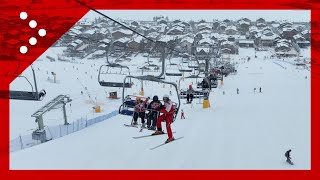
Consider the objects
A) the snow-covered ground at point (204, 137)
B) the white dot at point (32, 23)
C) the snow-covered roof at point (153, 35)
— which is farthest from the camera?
the snow-covered roof at point (153, 35)

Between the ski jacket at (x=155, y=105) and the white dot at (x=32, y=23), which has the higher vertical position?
the white dot at (x=32, y=23)

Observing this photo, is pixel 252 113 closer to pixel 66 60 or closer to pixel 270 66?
pixel 270 66

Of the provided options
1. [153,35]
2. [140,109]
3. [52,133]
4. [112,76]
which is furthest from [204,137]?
[153,35]

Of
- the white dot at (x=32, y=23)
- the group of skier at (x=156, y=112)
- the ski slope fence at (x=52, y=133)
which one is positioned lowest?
the ski slope fence at (x=52, y=133)

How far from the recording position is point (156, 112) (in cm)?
761

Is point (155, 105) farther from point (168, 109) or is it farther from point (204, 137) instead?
point (204, 137)

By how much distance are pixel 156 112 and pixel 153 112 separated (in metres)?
0.07

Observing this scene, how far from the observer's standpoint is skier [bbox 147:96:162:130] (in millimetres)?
7469

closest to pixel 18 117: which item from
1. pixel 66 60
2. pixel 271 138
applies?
pixel 271 138

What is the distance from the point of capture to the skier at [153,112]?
7.47m

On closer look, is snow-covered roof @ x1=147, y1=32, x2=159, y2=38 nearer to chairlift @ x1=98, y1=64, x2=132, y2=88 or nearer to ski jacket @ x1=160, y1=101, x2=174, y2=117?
chairlift @ x1=98, y1=64, x2=132, y2=88

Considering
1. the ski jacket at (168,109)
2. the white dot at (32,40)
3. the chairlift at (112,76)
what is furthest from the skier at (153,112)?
the white dot at (32,40)

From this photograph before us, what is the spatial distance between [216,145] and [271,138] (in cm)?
201

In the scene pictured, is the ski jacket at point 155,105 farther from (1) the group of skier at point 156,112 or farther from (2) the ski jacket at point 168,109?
(2) the ski jacket at point 168,109
